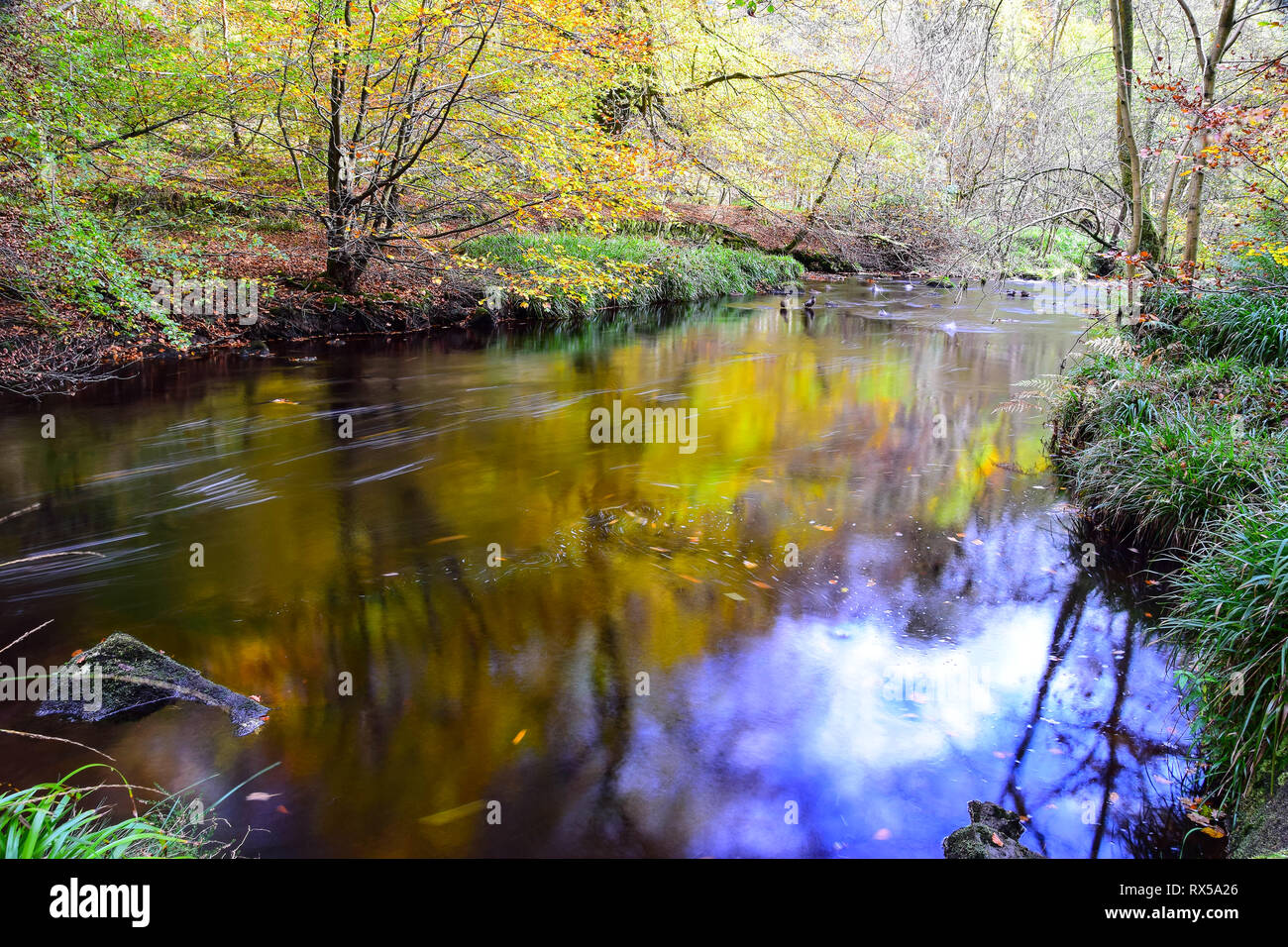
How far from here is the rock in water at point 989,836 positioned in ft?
11.2

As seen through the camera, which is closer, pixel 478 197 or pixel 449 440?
pixel 449 440

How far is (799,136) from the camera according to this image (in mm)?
21984

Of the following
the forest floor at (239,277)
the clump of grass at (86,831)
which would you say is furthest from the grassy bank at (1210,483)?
the forest floor at (239,277)

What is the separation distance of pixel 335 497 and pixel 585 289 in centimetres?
909

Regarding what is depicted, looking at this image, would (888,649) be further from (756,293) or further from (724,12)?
(756,293)

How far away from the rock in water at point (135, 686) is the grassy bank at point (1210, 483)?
5114 mm

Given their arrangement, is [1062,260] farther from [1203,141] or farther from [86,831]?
[86,831]

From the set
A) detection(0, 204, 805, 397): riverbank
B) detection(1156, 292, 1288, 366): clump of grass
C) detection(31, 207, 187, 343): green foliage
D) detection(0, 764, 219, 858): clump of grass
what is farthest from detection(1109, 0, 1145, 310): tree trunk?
detection(31, 207, 187, 343): green foliage

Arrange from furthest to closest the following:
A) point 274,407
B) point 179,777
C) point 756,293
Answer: point 756,293, point 274,407, point 179,777

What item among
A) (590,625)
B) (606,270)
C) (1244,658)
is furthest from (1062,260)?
(590,625)

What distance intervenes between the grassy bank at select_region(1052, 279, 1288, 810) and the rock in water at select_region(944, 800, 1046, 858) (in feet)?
3.44

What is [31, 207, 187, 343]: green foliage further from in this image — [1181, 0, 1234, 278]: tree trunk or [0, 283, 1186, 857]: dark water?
[1181, 0, 1234, 278]: tree trunk

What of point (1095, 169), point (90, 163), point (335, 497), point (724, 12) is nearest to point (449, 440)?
point (335, 497)
